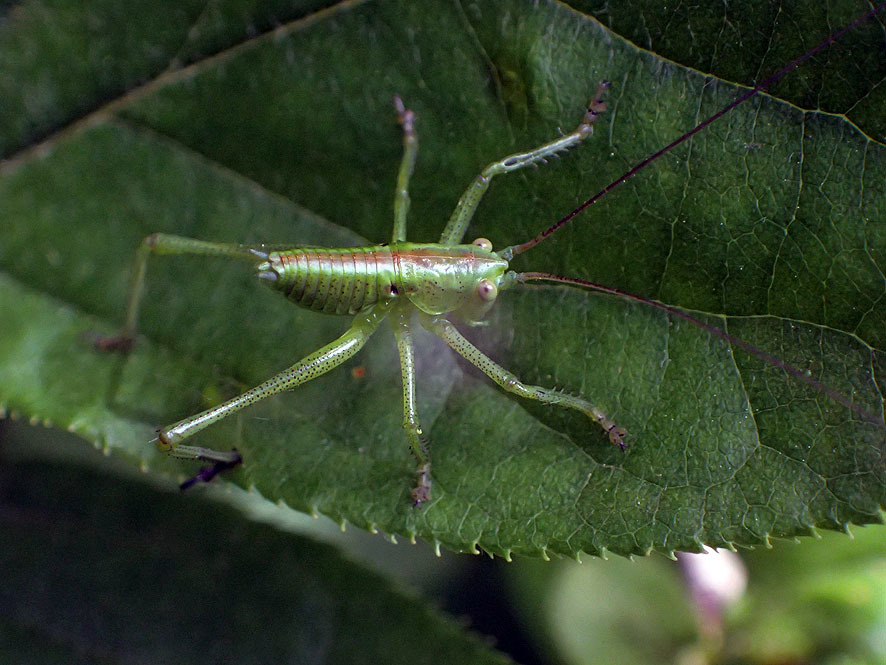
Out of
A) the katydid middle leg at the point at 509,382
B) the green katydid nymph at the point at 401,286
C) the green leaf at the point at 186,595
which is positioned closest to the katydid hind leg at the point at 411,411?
the green katydid nymph at the point at 401,286

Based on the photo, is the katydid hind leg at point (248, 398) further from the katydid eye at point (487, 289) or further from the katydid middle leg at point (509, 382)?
the katydid eye at point (487, 289)

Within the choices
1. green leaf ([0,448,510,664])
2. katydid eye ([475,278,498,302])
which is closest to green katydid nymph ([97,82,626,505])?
katydid eye ([475,278,498,302])

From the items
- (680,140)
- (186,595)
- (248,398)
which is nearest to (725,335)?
(680,140)

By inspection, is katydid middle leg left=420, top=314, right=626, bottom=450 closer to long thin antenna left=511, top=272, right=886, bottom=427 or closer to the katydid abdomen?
the katydid abdomen

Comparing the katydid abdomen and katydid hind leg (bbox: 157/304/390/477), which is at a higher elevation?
the katydid abdomen

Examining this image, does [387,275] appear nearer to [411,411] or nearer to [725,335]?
[411,411]

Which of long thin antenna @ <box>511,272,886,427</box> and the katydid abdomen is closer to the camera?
long thin antenna @ <box>511,272,886,427</box>
